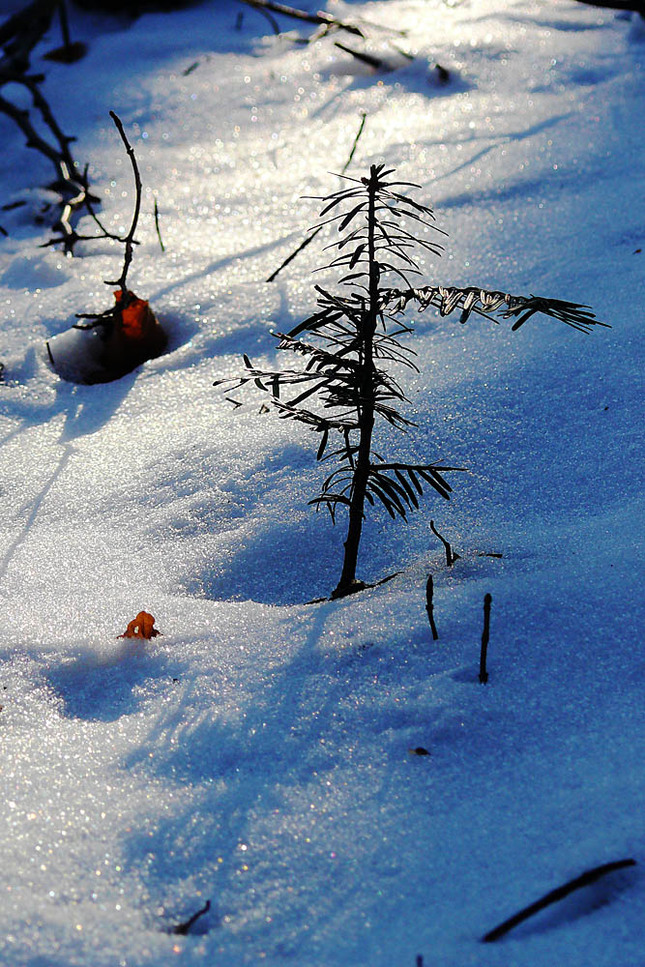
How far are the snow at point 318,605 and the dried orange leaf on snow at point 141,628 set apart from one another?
2cm

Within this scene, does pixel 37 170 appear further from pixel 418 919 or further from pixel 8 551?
pixel 418 919

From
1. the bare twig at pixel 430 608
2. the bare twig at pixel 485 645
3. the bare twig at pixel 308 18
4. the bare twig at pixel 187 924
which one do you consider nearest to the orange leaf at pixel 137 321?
the bare twig at pixel 430 608

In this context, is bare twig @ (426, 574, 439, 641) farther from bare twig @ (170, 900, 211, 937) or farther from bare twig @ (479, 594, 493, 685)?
bare twig @ (170, 900, 211, 937)

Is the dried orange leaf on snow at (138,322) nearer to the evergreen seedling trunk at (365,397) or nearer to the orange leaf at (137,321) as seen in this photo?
the orange leaf at (137,321)

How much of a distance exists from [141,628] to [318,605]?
344 mm

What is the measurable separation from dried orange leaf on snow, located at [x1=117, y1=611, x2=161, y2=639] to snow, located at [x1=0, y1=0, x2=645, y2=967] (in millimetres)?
22

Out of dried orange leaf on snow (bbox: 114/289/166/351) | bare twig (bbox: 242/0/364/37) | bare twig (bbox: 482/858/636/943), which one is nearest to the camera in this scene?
bare twig (bbox: 482/858/636/943)

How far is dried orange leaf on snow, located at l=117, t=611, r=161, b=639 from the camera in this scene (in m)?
1.55

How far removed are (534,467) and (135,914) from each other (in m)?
1.25

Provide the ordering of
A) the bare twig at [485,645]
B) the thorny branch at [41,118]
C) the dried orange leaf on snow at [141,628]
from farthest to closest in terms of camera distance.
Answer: the thorny branch at [41,118] → the dried orange leaf on snow at [141,628] → the bare twig at [485,645]

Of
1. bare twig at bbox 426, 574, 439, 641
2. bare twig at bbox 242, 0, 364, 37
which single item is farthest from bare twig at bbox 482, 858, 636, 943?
bare twig at bbox 242, 0, 364, 37

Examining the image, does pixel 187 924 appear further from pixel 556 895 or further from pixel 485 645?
pixel 485 645

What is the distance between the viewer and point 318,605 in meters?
1.61

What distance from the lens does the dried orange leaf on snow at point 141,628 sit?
1555mm
